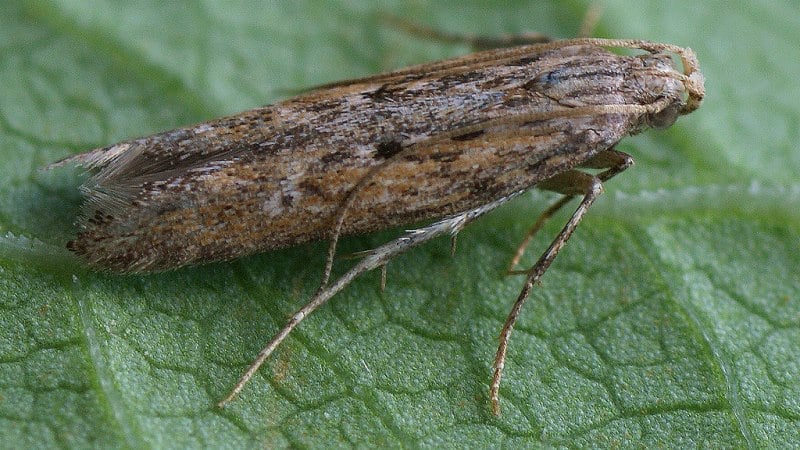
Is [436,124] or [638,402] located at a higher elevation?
[436,124]

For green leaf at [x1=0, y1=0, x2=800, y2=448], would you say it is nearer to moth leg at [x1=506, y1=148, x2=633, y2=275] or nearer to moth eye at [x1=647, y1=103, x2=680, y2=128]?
moth leg at [x1=506, y1=148, x2=633, y2=275]

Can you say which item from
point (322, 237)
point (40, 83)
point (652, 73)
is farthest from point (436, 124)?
point (40, 83)

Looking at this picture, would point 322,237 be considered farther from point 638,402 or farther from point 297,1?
point 297,1

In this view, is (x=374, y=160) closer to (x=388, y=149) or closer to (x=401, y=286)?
(x=388, y=149)

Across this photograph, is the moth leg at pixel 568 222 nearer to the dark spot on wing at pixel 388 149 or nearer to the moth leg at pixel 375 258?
the moth leg at pixel 375 258

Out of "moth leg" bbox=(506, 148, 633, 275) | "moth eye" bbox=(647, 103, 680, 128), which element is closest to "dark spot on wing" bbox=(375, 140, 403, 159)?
"moth leg" bbox=(506, 148, 633, 275)

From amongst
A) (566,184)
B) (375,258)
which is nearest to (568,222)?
(566,184)

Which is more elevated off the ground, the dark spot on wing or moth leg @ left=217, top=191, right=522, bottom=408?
the dark spot on wing
